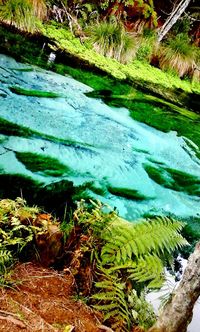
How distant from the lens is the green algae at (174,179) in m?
4.42

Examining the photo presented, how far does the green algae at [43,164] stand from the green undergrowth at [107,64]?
15.5ft

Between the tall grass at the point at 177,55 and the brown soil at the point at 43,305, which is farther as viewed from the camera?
the tall grass at the point at 177,55

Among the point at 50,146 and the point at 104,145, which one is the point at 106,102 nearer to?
the point at 104,145

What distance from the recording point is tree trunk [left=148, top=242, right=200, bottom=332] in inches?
63.4

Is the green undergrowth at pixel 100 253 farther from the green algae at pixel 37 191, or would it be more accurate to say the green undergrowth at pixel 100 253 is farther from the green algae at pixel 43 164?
the green algae at pixel 43 164

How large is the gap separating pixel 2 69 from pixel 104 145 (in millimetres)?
2082

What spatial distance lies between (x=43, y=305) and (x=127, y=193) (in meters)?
2.09

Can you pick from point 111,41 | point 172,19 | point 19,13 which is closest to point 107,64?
point 111,41

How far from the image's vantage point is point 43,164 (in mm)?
3703

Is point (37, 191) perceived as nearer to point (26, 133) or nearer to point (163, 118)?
point (26, 133)

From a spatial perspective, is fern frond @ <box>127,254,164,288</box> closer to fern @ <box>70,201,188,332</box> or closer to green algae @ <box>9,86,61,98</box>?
fern @ <box>70,201,188,332</box>

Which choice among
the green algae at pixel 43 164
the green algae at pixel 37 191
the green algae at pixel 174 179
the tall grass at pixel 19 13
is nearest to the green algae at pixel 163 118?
the green algae at pixel 174 179

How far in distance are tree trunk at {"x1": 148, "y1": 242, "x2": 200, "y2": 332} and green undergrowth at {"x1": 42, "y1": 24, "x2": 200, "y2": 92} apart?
686cm

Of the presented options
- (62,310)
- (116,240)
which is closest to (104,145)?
(116,240)
